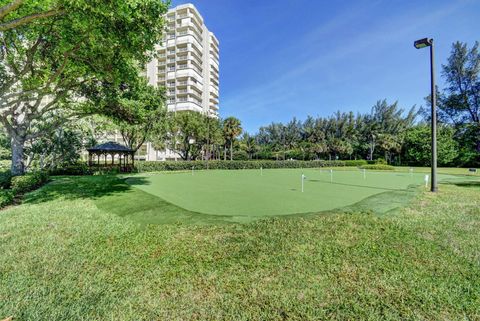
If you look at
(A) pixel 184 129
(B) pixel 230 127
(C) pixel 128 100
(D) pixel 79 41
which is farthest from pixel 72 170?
(B) pixel 230 127

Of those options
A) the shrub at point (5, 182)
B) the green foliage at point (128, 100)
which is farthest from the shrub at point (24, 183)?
the green foliage at point (128, 100)

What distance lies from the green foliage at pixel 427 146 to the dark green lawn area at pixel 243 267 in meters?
39.1

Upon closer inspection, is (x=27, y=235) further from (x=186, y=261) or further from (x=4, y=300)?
(x=186, y=261)

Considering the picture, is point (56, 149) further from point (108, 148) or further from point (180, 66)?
point (180, 66)

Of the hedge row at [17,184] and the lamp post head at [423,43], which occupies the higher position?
the lamp post head at [423,43]

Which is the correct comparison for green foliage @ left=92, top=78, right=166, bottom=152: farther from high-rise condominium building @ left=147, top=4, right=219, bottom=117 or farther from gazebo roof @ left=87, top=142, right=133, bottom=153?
high-rise condominium building @ left=147, top=4, right=219, bottom=117

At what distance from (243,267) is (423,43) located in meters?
11.2

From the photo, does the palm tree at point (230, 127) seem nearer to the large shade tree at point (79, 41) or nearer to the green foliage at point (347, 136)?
the green foliage at point (347, 136)

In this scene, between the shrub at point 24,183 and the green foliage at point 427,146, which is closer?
the shrub at point 24,183

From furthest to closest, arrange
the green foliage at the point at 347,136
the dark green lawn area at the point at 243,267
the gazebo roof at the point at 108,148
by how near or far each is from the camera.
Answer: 1. the green foliage at the point at 347,136
2. the gazebo roof at the point at 108,148
3. the dark green lawn area at the point at 243,267

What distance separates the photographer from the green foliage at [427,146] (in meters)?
34.4

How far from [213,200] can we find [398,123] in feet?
197

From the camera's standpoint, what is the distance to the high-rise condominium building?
4750 cm

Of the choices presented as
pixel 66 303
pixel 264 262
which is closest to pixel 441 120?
pixel 264 262
